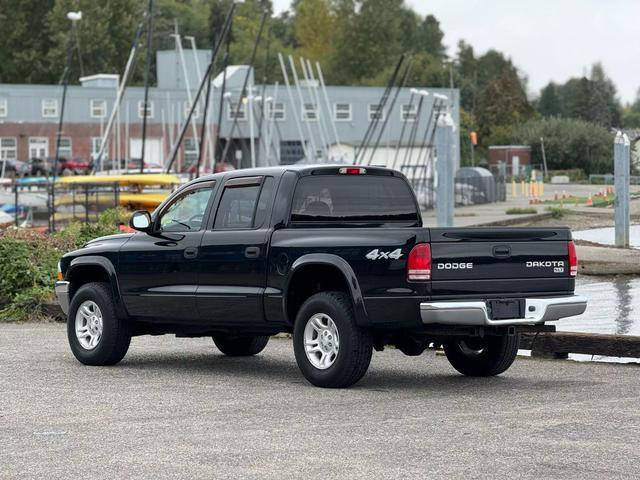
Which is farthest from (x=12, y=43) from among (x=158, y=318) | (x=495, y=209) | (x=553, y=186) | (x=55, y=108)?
(x=158, y=318)

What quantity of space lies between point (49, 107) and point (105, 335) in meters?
88.1

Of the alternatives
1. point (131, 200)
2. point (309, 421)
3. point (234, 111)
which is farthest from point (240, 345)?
point (234, 111)

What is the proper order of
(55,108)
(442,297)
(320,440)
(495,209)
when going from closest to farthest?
1. (320,440)
2. (442,297)
3. (495,209)
4. (55,108)

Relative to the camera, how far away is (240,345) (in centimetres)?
1467

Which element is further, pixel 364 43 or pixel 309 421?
pixel 364 43

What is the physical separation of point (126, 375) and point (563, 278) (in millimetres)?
4067

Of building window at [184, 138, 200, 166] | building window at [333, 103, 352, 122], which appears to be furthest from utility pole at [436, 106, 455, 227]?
building window at [333, 103, 352, 122]

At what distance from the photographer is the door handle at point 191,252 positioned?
43.2ft

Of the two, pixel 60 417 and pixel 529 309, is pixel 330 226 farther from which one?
pixel 60 417

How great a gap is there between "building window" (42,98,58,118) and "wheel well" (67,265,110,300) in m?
86.9

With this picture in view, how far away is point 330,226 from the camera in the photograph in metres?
12.7

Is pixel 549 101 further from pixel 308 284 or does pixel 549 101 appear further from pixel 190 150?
pixel 308 284

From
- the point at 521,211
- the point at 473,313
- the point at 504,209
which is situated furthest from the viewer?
the point at 504,209

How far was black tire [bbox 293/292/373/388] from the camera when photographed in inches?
459
